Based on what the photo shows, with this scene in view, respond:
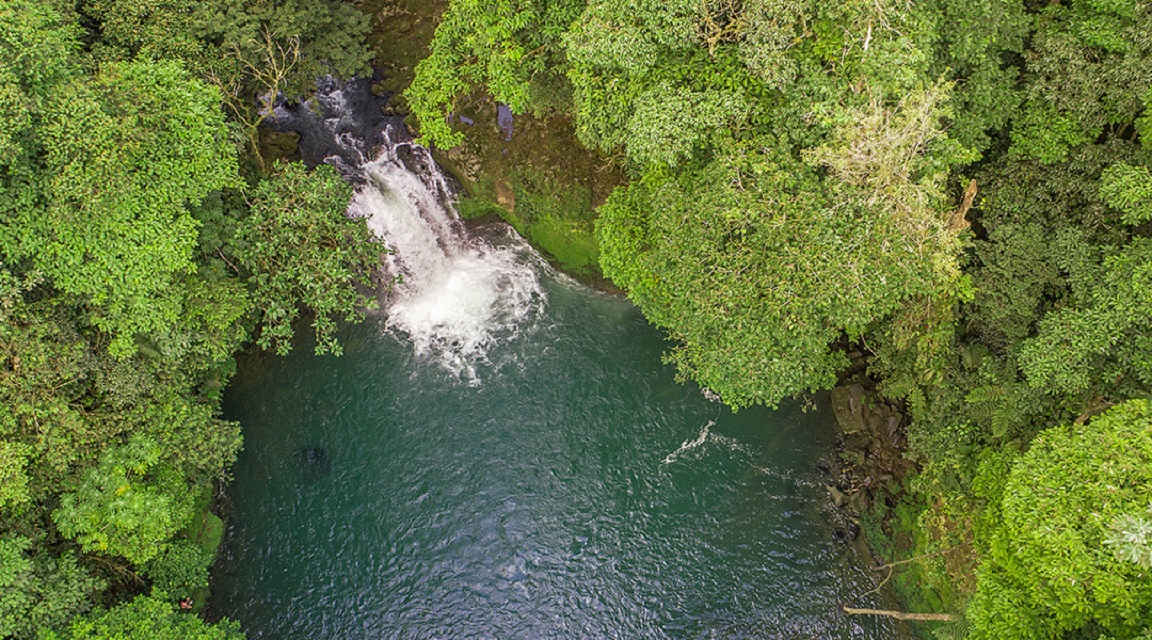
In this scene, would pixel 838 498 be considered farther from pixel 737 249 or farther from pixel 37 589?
pixel 37 589

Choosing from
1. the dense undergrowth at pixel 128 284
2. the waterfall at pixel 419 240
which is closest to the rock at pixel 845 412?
the waterfall at pixel 419 240

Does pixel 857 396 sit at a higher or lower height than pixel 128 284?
lower

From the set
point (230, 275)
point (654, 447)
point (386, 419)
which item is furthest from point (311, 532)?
point (654, 447)

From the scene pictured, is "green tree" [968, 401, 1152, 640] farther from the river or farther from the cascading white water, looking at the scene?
the cascading white water

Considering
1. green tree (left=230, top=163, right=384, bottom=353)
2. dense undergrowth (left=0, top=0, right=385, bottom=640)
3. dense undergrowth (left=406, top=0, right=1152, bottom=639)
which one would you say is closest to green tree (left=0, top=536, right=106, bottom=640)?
dense undergrowth (left=0, top=0, right=385, bottom=640)

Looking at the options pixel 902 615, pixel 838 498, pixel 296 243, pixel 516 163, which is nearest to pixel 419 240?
pixel 516 163
